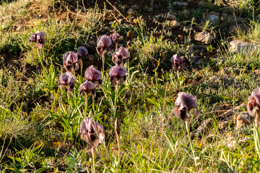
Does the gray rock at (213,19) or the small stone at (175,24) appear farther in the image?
the gray rock at (213,19)

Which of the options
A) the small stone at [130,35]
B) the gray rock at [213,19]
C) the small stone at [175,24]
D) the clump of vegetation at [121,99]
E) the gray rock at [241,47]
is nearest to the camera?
the clump of vegetation at [121,99]

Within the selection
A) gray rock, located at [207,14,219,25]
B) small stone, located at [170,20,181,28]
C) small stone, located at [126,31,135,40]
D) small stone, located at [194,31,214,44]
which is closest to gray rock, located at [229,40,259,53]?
small stone, located at [194,31,214,44]

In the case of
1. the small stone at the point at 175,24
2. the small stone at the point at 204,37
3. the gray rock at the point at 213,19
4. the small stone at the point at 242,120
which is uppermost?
the gray rock at the point at 213,19

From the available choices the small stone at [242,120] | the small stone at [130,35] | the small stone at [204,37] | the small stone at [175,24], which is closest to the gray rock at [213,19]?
the small stone at [204,37]

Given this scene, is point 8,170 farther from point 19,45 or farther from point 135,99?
point 19,45

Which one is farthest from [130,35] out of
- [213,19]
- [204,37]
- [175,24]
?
[213,19]

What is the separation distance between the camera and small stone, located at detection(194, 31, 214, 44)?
4.44 meters

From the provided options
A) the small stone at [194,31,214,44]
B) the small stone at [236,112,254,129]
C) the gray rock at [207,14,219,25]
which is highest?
the gray rock at [207,14,219,25]

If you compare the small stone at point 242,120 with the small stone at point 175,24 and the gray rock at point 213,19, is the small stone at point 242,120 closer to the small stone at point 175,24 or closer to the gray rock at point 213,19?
the small stone at point 175,24

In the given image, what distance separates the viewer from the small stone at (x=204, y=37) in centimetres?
444

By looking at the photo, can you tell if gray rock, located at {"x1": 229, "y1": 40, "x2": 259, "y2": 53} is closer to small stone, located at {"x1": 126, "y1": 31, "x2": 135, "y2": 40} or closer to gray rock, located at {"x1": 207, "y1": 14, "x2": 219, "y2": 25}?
gray rock, located at {"x1": 207, "y1": 14, "x2": 219, "y2": 25}

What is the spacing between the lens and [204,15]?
4.97 m

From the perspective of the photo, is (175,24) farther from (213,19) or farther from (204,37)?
(213,19)

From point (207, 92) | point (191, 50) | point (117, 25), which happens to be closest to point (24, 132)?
point (207, 92)
